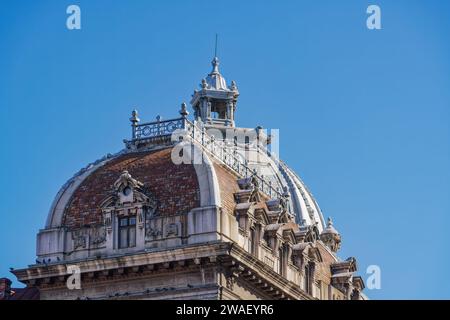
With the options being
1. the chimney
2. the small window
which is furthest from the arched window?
the chimney

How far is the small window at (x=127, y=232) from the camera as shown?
83.1m

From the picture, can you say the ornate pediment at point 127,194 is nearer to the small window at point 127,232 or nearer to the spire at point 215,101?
the small window at point 127,232

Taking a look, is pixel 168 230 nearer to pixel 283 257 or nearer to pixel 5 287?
pixel 283 257

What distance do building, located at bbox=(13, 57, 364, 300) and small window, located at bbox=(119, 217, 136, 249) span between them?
0.17 ft

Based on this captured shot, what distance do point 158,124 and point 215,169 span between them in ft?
18.3

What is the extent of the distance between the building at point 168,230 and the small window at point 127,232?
0.17 ft

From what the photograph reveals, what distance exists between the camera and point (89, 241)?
84.2 m

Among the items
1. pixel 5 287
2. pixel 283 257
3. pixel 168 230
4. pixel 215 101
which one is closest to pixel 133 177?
pixel 168 230

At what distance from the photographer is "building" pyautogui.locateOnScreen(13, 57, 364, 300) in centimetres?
8100

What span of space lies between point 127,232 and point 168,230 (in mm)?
2654

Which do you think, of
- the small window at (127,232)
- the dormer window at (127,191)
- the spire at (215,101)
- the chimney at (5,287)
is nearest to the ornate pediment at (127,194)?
the dormer window at (127,191)

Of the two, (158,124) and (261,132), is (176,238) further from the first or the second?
(261,132)
